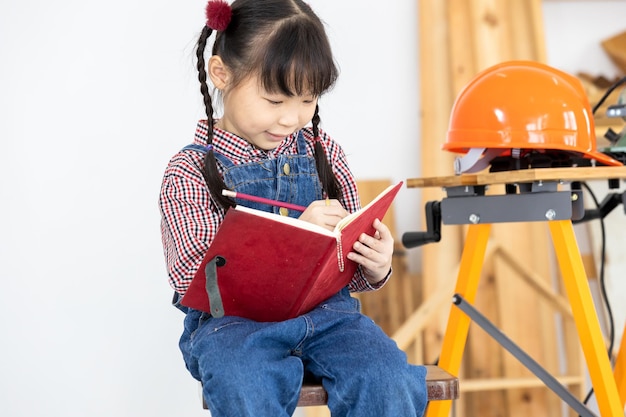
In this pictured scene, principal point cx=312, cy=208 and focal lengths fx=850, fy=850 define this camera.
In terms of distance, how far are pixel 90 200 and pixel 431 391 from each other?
4.31 ft

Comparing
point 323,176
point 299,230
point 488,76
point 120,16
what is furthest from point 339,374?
point 120,16

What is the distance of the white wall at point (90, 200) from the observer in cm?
225

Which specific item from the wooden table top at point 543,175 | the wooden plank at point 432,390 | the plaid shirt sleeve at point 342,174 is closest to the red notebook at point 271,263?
the wooden plank at point 432,390

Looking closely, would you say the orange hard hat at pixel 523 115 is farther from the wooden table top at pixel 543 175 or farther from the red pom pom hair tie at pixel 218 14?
the red pom pom hair tie at pixel 218 14

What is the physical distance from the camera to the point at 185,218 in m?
1.31

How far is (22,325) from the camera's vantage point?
7.39 feet

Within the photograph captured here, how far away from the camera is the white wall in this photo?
2.25 meters

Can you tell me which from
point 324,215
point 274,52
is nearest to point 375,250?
point 324,215

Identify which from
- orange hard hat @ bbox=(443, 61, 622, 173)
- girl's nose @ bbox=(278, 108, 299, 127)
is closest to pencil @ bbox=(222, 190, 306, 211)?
girl's nose @ bbox=(278, 108, 299, 127)

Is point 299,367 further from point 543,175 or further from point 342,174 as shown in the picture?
point 543,175

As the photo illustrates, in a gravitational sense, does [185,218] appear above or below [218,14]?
below

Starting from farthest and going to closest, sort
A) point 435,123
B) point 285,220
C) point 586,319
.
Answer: point 435,123 → point 586,319 → point 285,220

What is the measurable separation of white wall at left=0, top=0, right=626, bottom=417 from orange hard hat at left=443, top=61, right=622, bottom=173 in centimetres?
95

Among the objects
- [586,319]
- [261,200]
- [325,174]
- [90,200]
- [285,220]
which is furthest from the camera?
[90,200]
